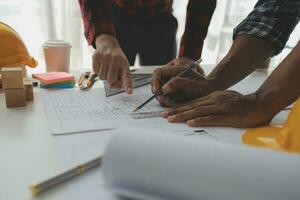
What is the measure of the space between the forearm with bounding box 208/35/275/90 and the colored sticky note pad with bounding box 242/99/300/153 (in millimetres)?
259

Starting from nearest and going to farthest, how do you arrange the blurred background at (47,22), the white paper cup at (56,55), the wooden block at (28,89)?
the wooden block at (28,89) < the white paper cup at (56,55) < the blurred background at (47,22)

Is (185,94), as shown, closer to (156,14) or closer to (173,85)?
(173,85)

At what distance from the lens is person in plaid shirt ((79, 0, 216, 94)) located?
731mm

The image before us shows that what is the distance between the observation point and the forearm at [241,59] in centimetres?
77

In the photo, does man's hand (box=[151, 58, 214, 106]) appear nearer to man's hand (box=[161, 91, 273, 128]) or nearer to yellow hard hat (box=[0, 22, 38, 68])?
man's hand (box=[161, 91, 273, 128])

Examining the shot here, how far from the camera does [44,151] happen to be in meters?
0.43

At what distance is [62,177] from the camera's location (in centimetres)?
35

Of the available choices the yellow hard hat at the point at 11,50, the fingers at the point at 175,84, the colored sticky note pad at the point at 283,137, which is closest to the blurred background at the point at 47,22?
the yellow hard hat at the point at 11,50

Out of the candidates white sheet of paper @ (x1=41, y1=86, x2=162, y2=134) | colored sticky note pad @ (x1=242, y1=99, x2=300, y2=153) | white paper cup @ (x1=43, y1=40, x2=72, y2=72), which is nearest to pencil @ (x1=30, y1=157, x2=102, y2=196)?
white sheet of paper @ (x1=41, y1=86, x2=162, y2=134)

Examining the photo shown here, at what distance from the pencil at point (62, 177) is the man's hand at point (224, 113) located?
8.7 inches

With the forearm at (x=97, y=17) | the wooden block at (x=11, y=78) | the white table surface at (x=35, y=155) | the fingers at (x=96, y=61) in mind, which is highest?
the forearm at (x=97, y=17)

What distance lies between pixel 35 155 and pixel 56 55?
1.80 ft

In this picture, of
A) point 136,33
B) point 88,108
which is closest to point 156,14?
point 136,33

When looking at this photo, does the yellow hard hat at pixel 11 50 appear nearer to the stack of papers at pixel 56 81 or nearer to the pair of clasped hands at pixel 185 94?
the stack of papers at pixel 56 81
